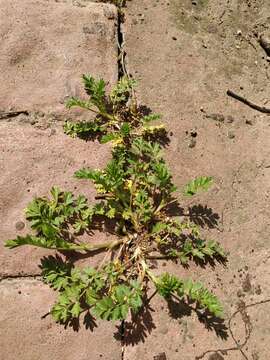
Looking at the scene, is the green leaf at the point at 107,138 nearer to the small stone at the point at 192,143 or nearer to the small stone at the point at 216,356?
the small stone at the point at 192,143

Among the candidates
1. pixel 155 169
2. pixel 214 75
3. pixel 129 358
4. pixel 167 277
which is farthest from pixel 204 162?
pixel 129 358

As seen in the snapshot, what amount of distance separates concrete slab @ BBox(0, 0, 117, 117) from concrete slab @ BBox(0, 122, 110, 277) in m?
0.20

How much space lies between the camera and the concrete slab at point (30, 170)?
2930mm

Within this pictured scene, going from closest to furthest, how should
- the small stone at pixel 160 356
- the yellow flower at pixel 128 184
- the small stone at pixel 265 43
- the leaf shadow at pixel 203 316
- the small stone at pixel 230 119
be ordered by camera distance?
the small stone at pixel 160 356
the leaf shadow at pixel 203 316
the yellow flower at pixel 128 184
the small stone at pixel 230 119
the small stone at pixel 265 43

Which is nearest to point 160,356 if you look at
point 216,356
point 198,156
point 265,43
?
point 216,356

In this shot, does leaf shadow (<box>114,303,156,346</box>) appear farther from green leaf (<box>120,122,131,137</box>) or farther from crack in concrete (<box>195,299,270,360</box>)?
green leaf (<box>120,122,131,137</box>)

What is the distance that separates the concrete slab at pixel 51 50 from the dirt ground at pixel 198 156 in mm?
40

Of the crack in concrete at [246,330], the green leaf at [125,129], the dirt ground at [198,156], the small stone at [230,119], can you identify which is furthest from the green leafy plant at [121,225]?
the small stone at [230,119]

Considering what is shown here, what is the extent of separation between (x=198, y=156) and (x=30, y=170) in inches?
43.5

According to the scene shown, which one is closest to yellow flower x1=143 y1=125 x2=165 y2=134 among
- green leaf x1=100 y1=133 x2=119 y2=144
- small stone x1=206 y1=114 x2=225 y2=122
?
green leaf x1=100 y1=133 x2=119 y2=144

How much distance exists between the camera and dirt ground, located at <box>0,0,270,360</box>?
9.61 feet

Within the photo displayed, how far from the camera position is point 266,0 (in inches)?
150

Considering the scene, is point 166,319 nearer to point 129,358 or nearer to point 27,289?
point 129,358

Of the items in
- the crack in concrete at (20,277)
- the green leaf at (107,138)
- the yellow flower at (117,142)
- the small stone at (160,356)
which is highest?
the green leaf at (107,138)
